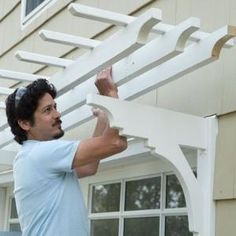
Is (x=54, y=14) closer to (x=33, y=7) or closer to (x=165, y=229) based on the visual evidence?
(x=33, y=7)

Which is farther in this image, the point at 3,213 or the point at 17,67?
the point at 3,213

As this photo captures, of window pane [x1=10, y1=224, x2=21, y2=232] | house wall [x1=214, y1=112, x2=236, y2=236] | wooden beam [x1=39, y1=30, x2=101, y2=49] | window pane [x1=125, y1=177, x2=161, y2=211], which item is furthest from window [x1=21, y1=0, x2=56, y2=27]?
house wall [x1=214, y1=112, x2=236, y2=236]

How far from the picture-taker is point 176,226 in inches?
123

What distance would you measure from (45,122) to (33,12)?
9.47ft

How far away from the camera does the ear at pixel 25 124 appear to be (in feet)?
8.42

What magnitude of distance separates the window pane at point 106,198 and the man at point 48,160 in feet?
4.35

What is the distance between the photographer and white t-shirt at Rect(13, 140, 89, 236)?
94.1 inches

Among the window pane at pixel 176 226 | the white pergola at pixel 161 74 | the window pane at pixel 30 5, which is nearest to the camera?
the white pergola at pixel 161 74

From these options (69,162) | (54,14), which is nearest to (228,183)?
(69,162)

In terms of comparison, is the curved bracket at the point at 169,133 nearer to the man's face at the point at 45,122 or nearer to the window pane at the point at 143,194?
the man's face at the point at 45,122

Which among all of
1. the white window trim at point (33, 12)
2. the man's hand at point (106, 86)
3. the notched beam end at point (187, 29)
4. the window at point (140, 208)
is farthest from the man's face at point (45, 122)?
the white window trim at point (33, 12)

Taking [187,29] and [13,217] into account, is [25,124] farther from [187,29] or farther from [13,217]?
[13,217]

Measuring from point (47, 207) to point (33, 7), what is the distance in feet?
10.9

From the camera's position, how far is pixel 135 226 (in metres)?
3.52
